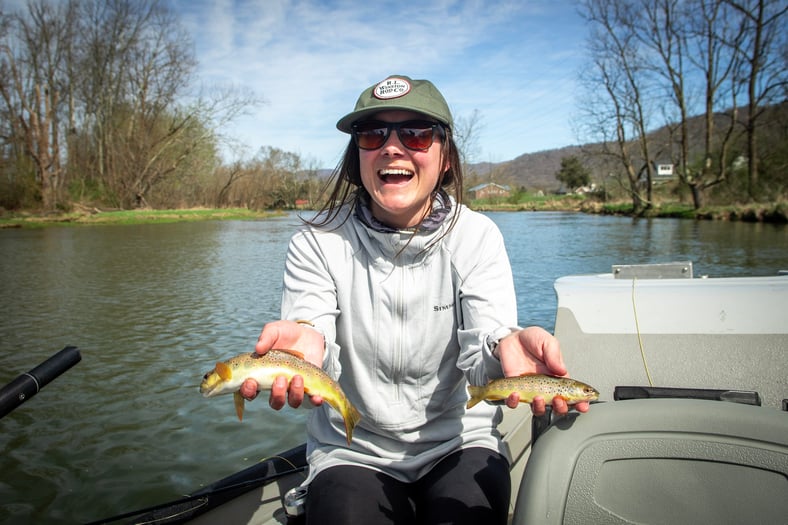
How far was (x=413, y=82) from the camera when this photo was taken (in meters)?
2.28

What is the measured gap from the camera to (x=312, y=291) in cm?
220

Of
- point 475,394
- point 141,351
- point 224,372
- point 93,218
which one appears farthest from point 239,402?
point 93,218

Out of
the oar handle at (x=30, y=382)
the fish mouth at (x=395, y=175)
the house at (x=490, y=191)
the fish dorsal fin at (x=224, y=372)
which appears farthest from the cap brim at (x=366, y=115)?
the house at (x=490, y=191)

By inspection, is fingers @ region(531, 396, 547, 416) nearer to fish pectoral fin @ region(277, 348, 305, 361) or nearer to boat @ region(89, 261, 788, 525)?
boat @ region(89, 261, 788, 525)

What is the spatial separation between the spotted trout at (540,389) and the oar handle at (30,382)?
5.77 feet

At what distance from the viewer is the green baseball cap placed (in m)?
2.17

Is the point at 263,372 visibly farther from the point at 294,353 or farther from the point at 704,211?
the point at 704,211

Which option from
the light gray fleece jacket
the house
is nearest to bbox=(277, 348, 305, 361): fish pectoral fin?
the light gray fleece jacket

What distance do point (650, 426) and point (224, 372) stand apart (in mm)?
1272

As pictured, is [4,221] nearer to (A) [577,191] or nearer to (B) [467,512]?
(B) [467,512]

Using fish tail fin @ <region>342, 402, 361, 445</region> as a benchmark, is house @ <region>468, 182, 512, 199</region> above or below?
Answer: above

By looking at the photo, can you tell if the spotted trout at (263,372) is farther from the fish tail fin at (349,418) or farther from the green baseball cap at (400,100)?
the green baseball cap at (400,100)

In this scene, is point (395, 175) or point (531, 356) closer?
point (531, 356)

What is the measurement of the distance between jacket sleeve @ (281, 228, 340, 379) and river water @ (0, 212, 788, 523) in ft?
8.76
